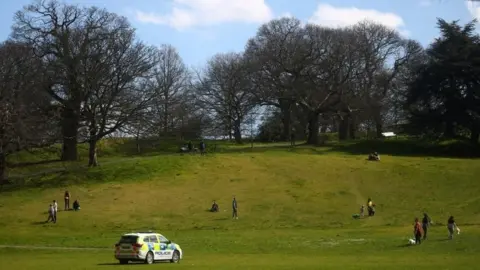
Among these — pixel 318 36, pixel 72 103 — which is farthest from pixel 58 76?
pixel 318 36

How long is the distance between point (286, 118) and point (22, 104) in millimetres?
55388

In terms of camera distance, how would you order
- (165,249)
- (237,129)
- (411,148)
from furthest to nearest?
(237,129) < (411,148) < (165,249)

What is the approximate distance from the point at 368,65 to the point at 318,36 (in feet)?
38.6

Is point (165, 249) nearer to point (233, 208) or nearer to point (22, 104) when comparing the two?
point (233, 208)

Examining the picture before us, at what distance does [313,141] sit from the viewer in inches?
3844

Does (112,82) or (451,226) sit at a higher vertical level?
(112,82)

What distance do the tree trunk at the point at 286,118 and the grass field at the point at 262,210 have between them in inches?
712

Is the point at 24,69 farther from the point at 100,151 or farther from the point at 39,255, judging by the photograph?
the point at 39,255

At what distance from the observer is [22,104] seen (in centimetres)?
6481

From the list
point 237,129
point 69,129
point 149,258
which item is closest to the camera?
point 149,258

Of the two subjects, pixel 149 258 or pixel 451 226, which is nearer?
pixel 149 258

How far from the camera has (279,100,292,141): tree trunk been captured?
10469 centimetres

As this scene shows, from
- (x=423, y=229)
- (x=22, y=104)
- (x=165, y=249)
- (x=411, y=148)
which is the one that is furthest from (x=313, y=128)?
(x=165, y=249)

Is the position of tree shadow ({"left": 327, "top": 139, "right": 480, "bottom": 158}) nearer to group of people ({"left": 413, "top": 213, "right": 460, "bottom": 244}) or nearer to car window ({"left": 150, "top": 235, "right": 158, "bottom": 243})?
group of people ({"left": 413, "top": 213, "right": 460, "bottom": 244})
